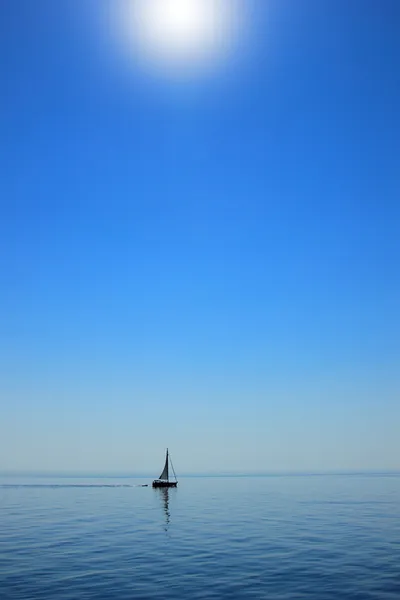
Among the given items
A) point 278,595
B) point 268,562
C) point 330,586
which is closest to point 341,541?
point 268,562

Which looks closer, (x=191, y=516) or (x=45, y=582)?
(x=45, y=582)

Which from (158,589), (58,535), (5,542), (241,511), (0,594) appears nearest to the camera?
(0,594)

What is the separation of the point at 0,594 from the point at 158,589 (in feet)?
35.5

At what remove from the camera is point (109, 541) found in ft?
181

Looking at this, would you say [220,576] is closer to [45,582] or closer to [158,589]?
[158,589]

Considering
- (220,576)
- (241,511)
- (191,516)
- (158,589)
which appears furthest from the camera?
(241,511)

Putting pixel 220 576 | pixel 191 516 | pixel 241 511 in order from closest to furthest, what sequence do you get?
1. pixel 220 576
2. pixel 191 516
3. pixel 241 511

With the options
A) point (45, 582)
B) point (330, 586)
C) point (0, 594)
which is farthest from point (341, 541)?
point (0, 594)

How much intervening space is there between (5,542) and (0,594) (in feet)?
81.6

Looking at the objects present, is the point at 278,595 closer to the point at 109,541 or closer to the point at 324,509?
the point at 109,541

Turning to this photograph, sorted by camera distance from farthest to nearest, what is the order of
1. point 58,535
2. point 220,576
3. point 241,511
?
point 241,511 → point 58,535 → point 220,576

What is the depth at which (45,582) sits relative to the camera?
1406 inches

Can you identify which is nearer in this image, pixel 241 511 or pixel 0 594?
pixel 0 594

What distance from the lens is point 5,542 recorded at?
54.0m
